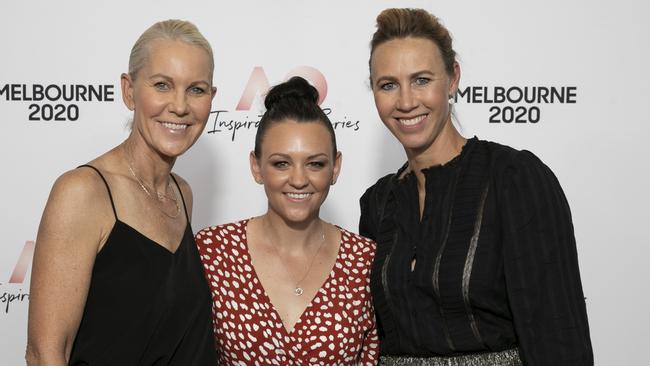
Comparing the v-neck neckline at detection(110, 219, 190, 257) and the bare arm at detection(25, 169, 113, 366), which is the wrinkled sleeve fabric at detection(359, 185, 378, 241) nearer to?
the v-neck neckline at detection(110, 219, 190, 257)

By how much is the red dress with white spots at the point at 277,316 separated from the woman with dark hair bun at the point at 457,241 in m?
0.06

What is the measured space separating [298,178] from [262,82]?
2.97 ft

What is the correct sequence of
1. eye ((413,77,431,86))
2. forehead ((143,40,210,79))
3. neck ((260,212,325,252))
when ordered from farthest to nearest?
neck ((260,212,325,252)), eye ((413,77,431,86)), forehead ((143,40,210,79))

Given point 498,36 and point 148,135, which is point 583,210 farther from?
point 148,135

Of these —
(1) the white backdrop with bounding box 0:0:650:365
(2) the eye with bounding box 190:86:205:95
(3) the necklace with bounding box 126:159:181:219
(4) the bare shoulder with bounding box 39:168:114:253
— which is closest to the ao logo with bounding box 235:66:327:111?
(1) the white backdrop with bounding box 0:0:650:365

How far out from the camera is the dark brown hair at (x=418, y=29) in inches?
71.4

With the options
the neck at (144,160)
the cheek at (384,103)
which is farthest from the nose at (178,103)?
the cheek at (384,103)

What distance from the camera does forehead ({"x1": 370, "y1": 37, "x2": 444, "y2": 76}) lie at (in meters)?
1.79

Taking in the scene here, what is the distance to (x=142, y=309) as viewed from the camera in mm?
1597

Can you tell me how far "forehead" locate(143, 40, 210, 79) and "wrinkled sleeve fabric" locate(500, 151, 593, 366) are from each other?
77 cm

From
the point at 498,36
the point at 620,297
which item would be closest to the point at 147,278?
the point at 498,36

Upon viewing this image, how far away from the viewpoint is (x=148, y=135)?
1740mm

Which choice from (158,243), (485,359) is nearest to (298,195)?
(158,243)

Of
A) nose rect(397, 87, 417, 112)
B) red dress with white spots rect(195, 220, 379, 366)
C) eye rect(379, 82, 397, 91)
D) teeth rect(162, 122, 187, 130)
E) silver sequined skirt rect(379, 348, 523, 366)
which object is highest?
eye rect(379, 82, 397, 91)
